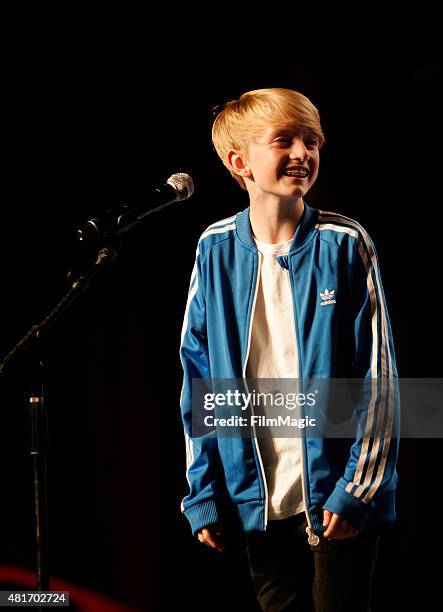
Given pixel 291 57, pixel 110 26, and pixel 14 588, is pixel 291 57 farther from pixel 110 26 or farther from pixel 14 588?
pixel 14 588

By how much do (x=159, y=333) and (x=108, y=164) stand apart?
1.91 feet

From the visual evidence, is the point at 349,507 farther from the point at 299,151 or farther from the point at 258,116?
the point at 258,116

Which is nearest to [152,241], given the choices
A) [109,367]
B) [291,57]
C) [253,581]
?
[109,367]

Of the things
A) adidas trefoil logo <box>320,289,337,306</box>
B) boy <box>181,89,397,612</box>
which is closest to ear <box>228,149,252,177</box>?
boy <box>181,89,397,612</box>

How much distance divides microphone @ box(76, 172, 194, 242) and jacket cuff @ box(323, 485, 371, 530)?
28.8 inches

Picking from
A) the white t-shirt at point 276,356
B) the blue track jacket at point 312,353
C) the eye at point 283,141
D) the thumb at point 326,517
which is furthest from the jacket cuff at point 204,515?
the eye at point 283,141

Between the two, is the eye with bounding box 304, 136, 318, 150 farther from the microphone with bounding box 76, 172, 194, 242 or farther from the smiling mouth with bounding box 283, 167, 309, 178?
the microphone with bounding box 76, 172, 194, 242

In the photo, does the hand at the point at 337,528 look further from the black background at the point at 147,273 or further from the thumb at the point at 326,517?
the black background at the point at 147,273

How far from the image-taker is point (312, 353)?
1751mm

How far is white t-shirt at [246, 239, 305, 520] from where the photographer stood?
1.77 metres

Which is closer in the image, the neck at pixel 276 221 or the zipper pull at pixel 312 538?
the zipper pull at pixel 312 538

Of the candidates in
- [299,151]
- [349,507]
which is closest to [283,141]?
[299,151]

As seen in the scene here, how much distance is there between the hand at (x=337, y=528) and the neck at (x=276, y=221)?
651 millimetres

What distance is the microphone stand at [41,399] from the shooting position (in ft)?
5.17
